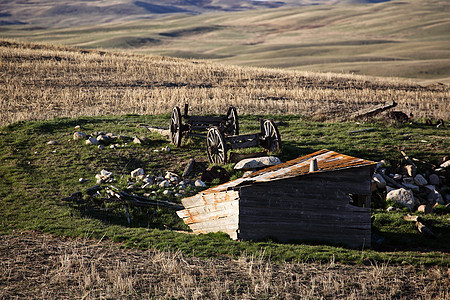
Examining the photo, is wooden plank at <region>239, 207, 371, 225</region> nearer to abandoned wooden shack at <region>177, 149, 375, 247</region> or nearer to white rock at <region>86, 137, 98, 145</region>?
abandoned wooden shack at <region>177, 149, 375, 247</region>

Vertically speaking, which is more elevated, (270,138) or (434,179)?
(270,138)

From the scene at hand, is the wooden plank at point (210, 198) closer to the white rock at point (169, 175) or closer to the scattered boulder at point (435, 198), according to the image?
the white rock at point (169, 175)

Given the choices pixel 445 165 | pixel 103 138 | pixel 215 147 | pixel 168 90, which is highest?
pixel 168 90

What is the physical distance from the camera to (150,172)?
1356 centimetres

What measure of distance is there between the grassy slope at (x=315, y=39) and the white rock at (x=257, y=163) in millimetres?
34532

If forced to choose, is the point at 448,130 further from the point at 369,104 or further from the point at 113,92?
the point at 113,92

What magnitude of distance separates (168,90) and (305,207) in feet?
66.0

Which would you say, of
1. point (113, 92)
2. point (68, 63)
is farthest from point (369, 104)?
point (68, 63)

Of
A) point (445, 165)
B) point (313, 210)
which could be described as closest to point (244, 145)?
point (313, 210)

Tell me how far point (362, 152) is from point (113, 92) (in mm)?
18376

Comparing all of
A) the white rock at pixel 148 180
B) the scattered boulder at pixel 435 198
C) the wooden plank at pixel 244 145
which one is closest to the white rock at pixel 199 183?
the white rock at pixel 148 180

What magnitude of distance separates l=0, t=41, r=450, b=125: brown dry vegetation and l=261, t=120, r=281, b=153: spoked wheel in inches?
256

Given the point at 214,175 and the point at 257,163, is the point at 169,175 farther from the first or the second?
the point at 257,163

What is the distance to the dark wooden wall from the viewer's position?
9.40 m
